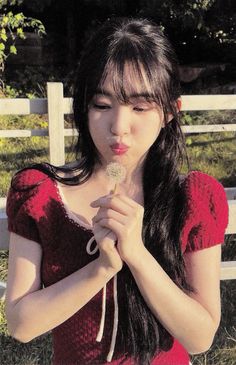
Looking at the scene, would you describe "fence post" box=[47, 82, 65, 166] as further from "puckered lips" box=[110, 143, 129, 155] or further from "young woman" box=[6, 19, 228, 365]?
"puckered lips" box=[110, 143, 129, 155]

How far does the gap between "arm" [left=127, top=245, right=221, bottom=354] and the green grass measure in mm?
1284

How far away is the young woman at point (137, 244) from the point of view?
1109mm

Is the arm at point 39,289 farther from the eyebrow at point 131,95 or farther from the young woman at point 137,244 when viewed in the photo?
the eyebrow at point 131,95

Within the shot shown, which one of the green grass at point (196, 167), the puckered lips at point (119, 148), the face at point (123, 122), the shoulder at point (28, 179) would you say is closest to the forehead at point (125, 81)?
the face at point (123, 122)

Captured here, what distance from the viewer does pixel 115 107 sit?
1.14 metres

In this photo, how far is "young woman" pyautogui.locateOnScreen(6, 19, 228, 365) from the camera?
1109mm

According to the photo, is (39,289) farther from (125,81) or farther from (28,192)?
(125,81)

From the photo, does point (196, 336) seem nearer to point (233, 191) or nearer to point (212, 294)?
point (212, 294)

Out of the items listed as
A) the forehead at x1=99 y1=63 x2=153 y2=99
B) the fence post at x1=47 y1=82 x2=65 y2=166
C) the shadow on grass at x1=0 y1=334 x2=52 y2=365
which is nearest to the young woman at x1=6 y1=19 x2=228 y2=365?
the forehead at x1=99 y1=63 x2=153 y2=99

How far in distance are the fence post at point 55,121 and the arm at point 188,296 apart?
2.89 m

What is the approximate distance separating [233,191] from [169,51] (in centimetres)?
232

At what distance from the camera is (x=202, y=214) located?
1234 millimetres

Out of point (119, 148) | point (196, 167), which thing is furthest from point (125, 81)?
point (196, 167)

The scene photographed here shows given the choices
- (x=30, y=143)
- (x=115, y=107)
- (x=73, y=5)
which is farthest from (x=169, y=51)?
(x=73, y=5)
